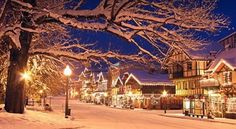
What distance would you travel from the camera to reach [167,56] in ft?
56.7

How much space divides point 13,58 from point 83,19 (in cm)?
523

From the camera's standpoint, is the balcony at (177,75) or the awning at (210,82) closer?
the awning at (210,82)

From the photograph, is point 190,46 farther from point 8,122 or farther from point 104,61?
point 8,122

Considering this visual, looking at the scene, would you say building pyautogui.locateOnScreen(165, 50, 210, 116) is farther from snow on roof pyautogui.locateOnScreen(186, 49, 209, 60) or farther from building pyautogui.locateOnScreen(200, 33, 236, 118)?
building pyautogui.locateOnScreen(200, 33, 236, 118)

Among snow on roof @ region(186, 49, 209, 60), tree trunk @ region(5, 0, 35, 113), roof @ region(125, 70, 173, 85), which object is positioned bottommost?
tree trunk @ region(5, 0, 35, 113)

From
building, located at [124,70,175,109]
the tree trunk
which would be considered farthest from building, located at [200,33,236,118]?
the tree trunk

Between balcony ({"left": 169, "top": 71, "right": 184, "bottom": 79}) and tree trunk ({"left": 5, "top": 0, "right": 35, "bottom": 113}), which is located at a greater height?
balcony ({"left": 169, "top": 71, "right": 184, "bottom": 79})

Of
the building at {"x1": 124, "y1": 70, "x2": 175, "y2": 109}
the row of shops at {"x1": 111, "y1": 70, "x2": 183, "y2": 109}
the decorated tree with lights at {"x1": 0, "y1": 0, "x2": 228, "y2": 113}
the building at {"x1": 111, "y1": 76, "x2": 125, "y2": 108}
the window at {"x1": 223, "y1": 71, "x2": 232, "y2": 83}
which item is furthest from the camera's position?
the building at {"x1": 111, "y1": 76, "x2": 125, "y2": 108}

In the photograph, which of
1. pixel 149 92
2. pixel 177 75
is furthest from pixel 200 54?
pixel 149 92

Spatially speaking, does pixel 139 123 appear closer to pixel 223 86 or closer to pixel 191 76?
pixel 223 86

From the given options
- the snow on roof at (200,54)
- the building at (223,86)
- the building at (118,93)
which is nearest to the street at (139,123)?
the building at (223,86)

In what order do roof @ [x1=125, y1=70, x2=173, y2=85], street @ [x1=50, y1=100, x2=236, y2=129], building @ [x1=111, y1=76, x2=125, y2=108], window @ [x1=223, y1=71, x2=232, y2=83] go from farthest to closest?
building @ [x1=111, y1=76, x2=125, y2=108]
roof @ [x1=125, y1=70, x2=173, y2=85]
window @ [x1=223, y1=71, x2=232, y2=83]
street @ [x1=50, y1=100, x2=236, y2=129]

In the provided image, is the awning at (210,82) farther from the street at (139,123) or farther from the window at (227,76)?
the street at (139,123)

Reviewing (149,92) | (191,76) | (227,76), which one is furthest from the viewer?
(149,92)
